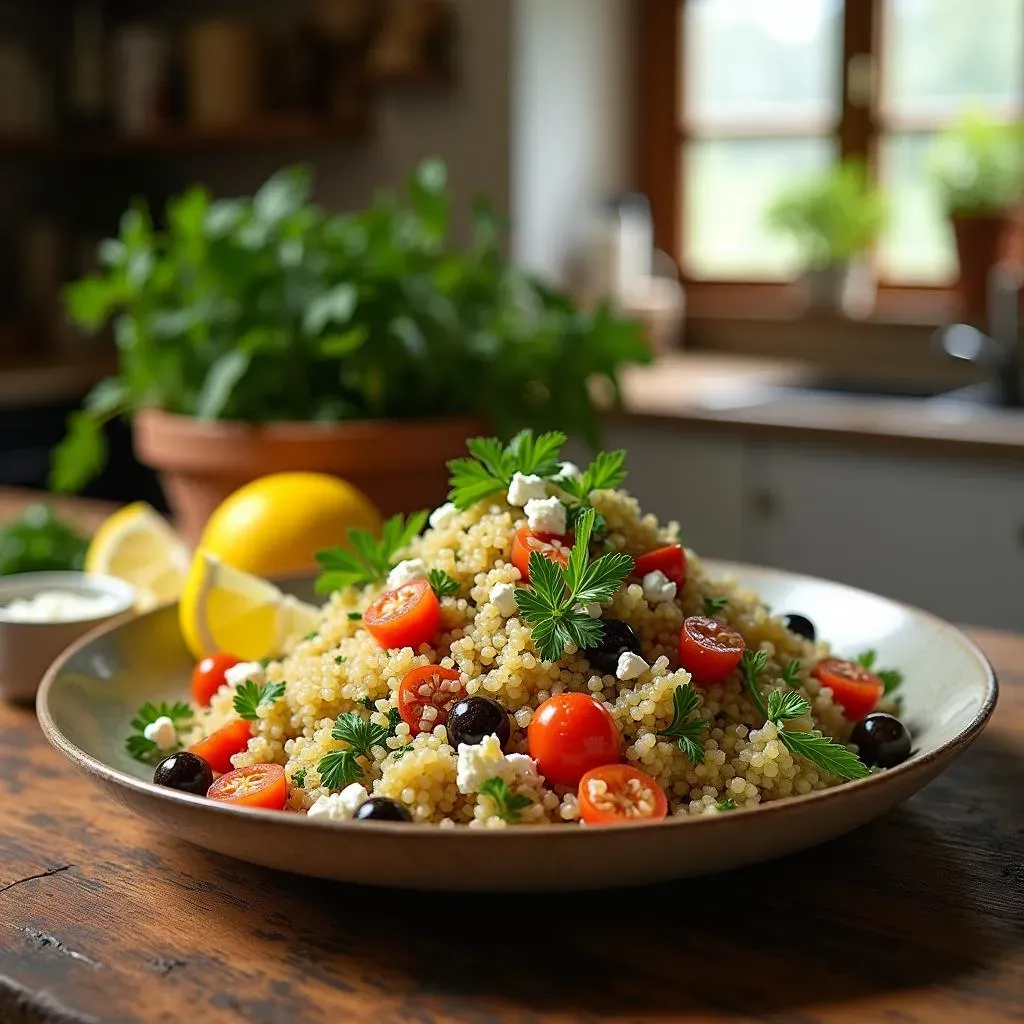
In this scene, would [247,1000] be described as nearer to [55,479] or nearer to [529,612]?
[529,612]

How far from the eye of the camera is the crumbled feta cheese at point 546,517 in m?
0.90

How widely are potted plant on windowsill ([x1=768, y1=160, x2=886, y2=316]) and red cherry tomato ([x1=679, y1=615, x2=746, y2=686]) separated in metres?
2.66

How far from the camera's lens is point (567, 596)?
2.77ft

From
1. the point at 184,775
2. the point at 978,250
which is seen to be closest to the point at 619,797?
the point at 184,775

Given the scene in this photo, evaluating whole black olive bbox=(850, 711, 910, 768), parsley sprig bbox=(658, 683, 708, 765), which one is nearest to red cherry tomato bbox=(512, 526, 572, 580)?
parsley sprig bbox=(658, 683, 708, 765)

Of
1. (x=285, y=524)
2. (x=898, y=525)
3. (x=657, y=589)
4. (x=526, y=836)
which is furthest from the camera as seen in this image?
(x=898, y=525)

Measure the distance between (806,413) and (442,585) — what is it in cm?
188

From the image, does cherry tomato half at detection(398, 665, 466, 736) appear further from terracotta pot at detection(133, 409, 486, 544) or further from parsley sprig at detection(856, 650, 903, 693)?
terracotta pot at detection(133, 409, 486, 544)

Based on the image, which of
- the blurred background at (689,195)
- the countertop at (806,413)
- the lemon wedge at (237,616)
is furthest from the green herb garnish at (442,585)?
the blurred background at (689,195)

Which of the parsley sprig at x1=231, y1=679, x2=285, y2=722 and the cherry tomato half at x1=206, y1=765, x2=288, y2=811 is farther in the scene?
the parsley sprig at x1=231, y1=679, x2=285, y2=722

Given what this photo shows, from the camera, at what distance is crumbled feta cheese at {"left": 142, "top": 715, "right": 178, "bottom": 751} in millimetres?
960

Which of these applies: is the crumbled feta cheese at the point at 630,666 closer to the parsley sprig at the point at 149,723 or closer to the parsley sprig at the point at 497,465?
the parsley sprig at the point at 497,465

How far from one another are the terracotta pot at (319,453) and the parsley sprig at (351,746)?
0.63m

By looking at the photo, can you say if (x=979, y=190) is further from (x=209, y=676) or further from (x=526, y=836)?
(x=526, y=836)
